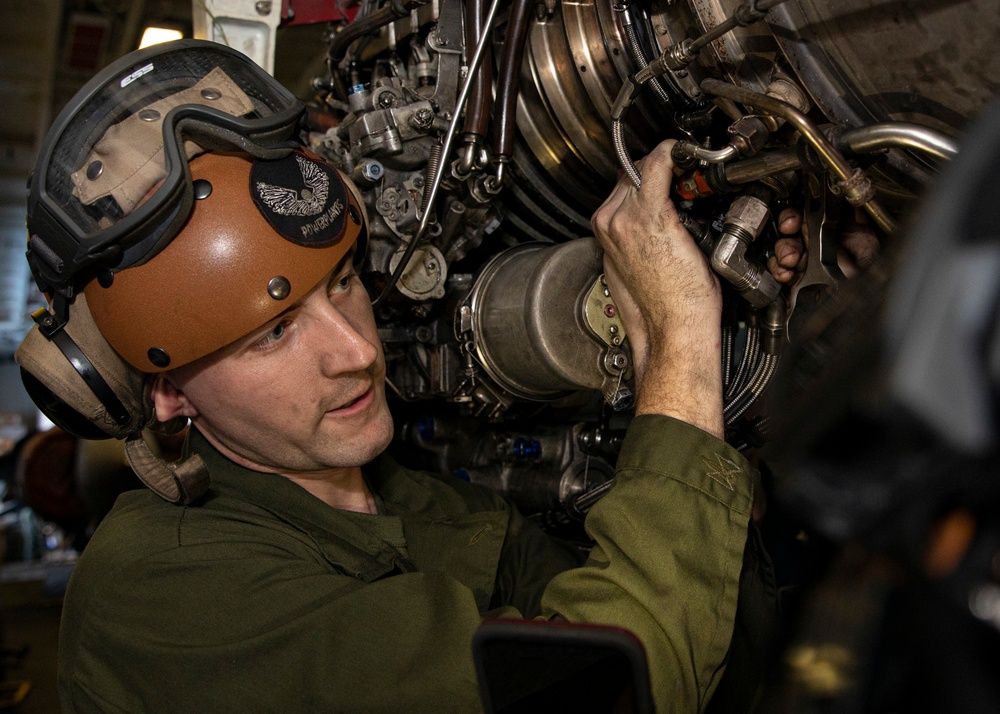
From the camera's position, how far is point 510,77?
1588 mm

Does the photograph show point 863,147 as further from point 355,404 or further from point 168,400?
point 168,400

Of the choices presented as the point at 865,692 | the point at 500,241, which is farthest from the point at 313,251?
the point at 865,692

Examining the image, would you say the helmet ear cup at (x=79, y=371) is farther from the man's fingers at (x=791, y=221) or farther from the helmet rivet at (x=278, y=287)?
the man's fingers at (x=791, y=221)

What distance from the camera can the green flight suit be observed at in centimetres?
116

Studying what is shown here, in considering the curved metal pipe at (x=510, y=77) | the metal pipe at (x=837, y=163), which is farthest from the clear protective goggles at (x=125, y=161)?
the metal pipe at (x=837, y=163)

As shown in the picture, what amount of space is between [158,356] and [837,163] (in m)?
1.09

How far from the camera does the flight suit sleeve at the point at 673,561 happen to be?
45.6 inches

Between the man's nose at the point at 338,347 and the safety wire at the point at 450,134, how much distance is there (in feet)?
0.69

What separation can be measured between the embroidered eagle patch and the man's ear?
425 millimetres

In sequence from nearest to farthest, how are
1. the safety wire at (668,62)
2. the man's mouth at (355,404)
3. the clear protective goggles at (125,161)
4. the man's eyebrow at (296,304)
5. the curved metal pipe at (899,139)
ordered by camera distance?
the curved metal pipe at (899,139)
the safety wire at (668,62)
the clear protective goggles at (125,161)
the man's eyebrow at (296,304)
the man's mouth at (355,404)

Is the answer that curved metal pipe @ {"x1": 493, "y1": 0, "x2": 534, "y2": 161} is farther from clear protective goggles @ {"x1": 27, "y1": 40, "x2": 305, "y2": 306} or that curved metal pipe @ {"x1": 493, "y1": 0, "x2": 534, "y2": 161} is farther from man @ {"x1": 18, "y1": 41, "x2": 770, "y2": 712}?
clear protective goggles @ {"x1": 27, "y1": 40, "x2": 305, "y2": 306}

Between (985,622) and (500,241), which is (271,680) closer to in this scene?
(985,622)

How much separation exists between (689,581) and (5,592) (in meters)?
7.00

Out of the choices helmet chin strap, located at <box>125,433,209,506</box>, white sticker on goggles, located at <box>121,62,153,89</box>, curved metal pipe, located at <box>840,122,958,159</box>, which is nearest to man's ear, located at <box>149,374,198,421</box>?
helmet chin strap, located at <box>125,433,209,506</box>
